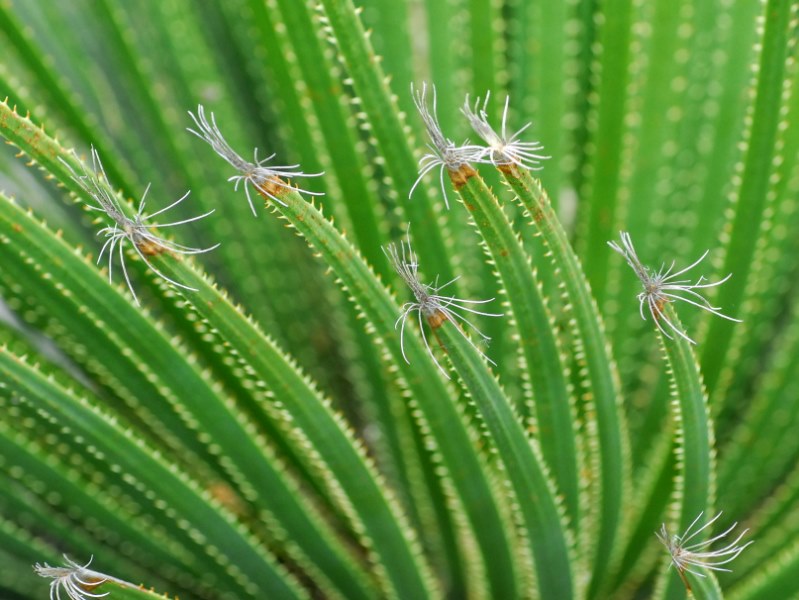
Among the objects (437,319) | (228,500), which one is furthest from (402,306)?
(228,500)

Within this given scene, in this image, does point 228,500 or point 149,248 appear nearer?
point 149,248

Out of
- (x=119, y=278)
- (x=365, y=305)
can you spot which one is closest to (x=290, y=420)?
(x=365, y=305)

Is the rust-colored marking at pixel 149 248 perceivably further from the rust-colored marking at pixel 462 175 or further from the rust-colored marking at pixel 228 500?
the rust-colored marking at pixel 228 500

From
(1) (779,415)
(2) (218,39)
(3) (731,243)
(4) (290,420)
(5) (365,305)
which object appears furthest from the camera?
(2) (218,39)

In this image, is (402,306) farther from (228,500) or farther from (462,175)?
(228,500)

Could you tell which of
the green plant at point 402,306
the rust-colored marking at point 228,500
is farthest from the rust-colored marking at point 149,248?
the rust-colored marking at point 228,500

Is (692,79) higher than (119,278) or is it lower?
higher

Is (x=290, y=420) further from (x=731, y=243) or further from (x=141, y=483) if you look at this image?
(x=731, y=243)
